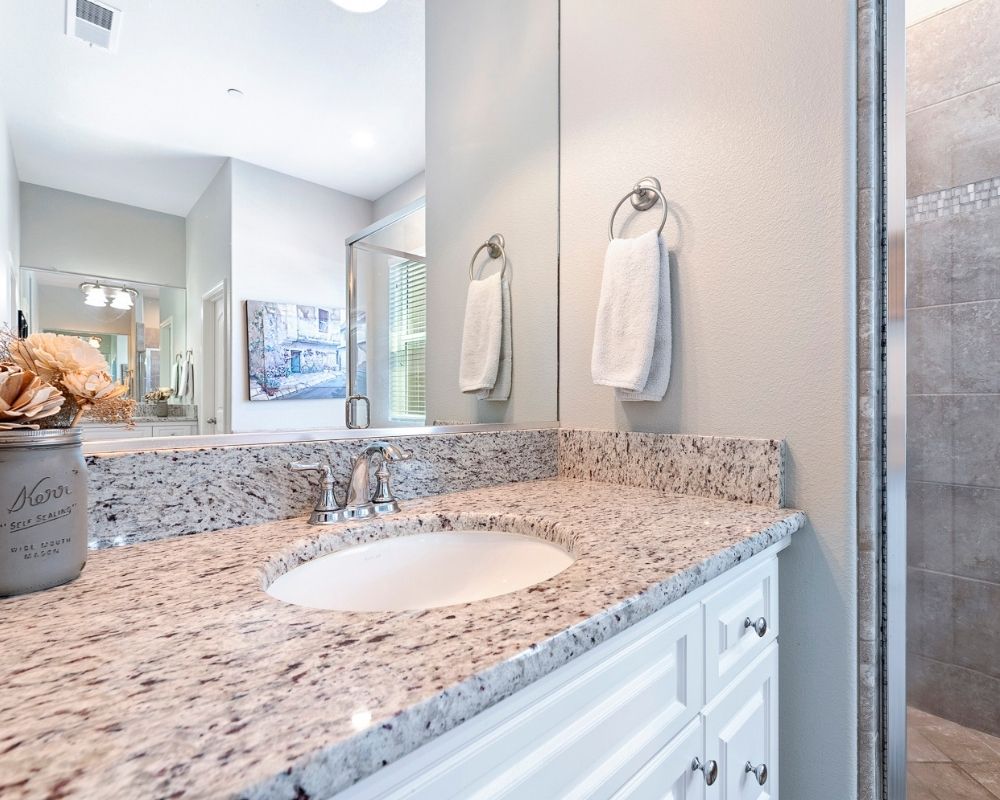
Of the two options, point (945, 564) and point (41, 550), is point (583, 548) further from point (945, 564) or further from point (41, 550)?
point (945, 564)

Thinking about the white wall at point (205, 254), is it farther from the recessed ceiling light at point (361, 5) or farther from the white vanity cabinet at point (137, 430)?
the recessed ceiling light at point (361, 5)

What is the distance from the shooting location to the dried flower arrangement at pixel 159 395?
80 centimetres

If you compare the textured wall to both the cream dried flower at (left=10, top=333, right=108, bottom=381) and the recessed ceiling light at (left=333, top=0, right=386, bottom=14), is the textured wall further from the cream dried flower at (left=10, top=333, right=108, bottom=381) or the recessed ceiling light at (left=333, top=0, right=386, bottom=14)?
the cream dried flower at (left=10, top=333, right=108, bottom=381)

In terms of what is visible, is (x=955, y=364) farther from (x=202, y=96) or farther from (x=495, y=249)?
(x=202, y=96)

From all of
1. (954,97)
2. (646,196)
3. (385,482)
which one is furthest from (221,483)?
(954,97)

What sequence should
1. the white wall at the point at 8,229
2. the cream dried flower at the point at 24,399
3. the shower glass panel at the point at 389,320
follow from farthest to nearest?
1. the shower glass panel at the point at 389,320
2. the white wall at the point at 8,229
3. the cream dried flower at the point at 24,399

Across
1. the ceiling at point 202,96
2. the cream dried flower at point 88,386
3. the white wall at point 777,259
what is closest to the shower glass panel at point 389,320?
the ceiling at point 202,96

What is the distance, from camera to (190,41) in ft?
2.70

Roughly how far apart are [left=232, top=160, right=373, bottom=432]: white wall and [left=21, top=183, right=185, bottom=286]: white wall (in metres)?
0.10

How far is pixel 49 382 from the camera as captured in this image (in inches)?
22.9

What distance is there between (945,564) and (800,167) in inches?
53.9

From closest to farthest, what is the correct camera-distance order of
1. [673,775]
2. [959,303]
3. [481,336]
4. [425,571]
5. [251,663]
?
[251,663] < [673,775] < [425,571] < [481,336] < [959,303]

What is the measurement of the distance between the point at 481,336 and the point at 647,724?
955 millimetres

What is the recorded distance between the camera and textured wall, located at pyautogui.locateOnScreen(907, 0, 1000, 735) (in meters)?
1.51
